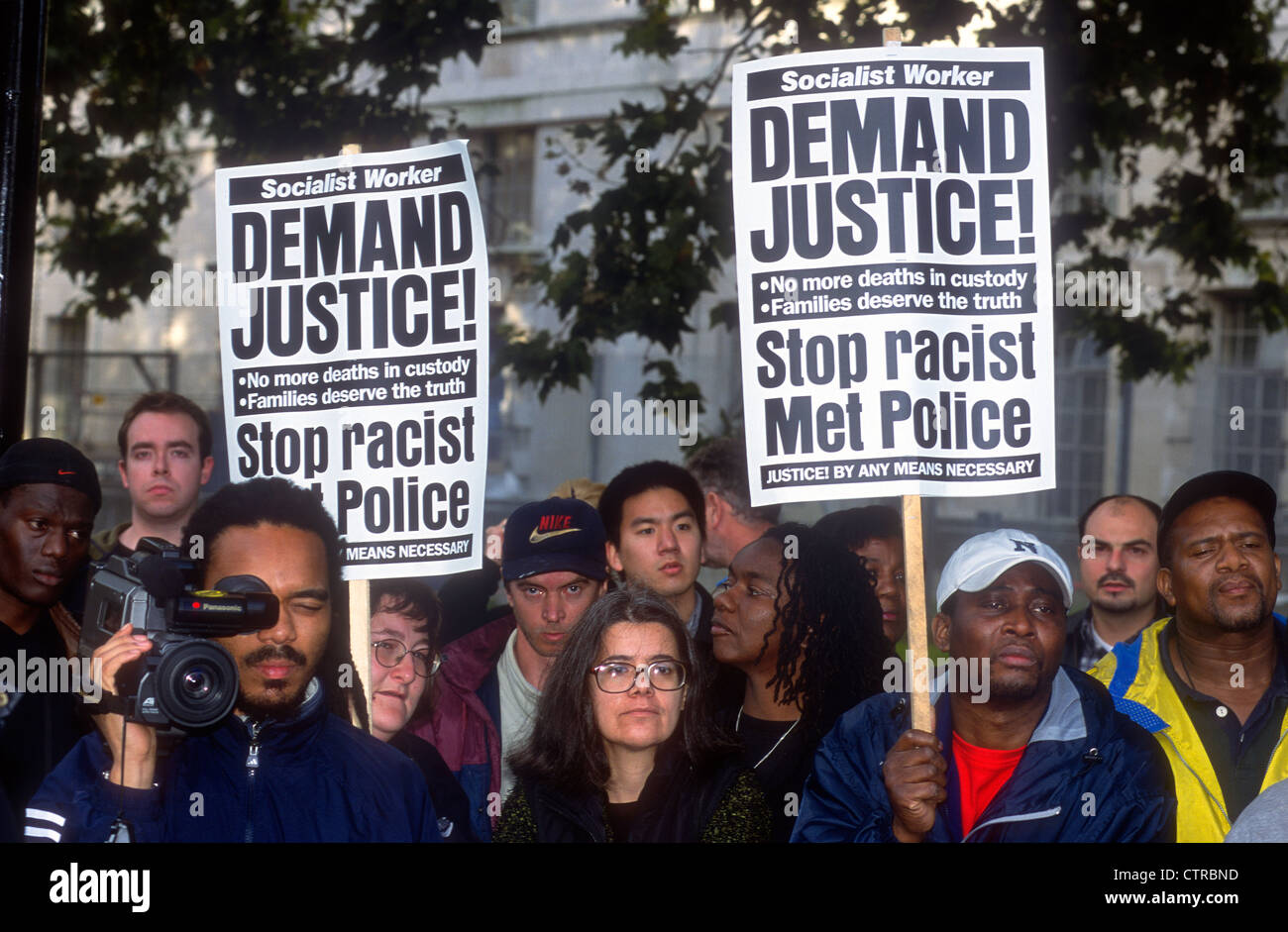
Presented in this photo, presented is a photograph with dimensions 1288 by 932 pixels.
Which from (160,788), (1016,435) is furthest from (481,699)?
(1016,435)

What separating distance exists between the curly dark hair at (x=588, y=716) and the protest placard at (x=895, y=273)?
19.5 inches

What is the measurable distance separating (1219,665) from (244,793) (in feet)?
8.10

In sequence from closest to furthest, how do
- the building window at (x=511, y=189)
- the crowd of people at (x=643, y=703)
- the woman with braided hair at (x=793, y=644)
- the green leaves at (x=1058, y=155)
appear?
the crowd of people at (x=643, y=703) → the woman with braided hair at (x=793, y=644) → the green leaves at (x=1058, y=155) → the building window at (x=511, y=189)

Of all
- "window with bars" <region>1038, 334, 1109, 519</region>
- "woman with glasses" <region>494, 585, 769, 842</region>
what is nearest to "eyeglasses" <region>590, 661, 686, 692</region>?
"woman with glasses" <region>494, 585, 769, 842</region>

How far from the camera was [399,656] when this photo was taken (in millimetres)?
4301

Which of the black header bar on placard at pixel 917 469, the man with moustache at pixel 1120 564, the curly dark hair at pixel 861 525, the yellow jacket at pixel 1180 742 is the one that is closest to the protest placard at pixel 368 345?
the black header bar on placard at pixel 917 469

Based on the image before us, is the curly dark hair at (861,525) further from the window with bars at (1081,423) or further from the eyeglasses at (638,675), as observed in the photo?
the window with bars at (1081,423)

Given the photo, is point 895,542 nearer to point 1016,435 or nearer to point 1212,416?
point 1016,435

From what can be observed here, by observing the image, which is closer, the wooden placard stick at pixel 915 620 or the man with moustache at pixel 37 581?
the wooden placard stick at pixel 915 620

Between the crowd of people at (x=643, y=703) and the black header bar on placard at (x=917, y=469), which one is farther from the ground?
the black header bar on placard at (x=917, y=469)

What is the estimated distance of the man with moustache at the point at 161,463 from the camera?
4520 millimetres

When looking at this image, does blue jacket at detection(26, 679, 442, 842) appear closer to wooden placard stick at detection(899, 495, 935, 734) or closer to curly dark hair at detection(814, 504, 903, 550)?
wooden placard stick at detection(899, 495, 935, 734)

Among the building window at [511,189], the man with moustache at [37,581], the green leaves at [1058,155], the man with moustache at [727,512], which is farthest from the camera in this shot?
the building window at [511,189]

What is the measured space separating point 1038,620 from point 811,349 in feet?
2.98
